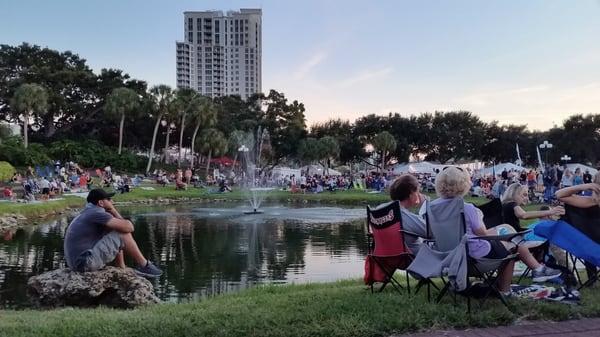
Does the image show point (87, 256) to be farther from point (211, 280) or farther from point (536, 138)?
point (536, 138)

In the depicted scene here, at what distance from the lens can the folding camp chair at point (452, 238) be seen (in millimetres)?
4977

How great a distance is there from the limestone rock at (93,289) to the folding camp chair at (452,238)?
3420 millimetres

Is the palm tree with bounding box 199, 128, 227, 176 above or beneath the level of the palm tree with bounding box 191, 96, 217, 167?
beneath

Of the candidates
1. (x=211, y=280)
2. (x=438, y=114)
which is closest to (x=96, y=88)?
(x=438, y=114)

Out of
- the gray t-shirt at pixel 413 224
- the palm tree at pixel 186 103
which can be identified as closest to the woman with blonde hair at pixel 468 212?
the gray t-shirt at pixel 413 224

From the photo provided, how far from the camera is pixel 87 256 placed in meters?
6.69

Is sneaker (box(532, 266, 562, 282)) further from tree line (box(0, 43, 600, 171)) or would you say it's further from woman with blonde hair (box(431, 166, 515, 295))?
tree line (box(0, 43, 600, 171))

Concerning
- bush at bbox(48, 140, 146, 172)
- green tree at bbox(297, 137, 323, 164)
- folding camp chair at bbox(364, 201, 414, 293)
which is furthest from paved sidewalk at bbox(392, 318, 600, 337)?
green tree at bbox(297, 137, 323, 164)

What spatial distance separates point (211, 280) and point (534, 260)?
5491 millimetres

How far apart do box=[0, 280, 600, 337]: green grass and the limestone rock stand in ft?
3.80

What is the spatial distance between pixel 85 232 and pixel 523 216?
523cm

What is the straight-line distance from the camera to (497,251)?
5.37m

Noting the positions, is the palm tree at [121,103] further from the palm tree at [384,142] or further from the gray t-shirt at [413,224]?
the gray t-shirt at [413,224]

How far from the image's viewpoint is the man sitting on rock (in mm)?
6738
